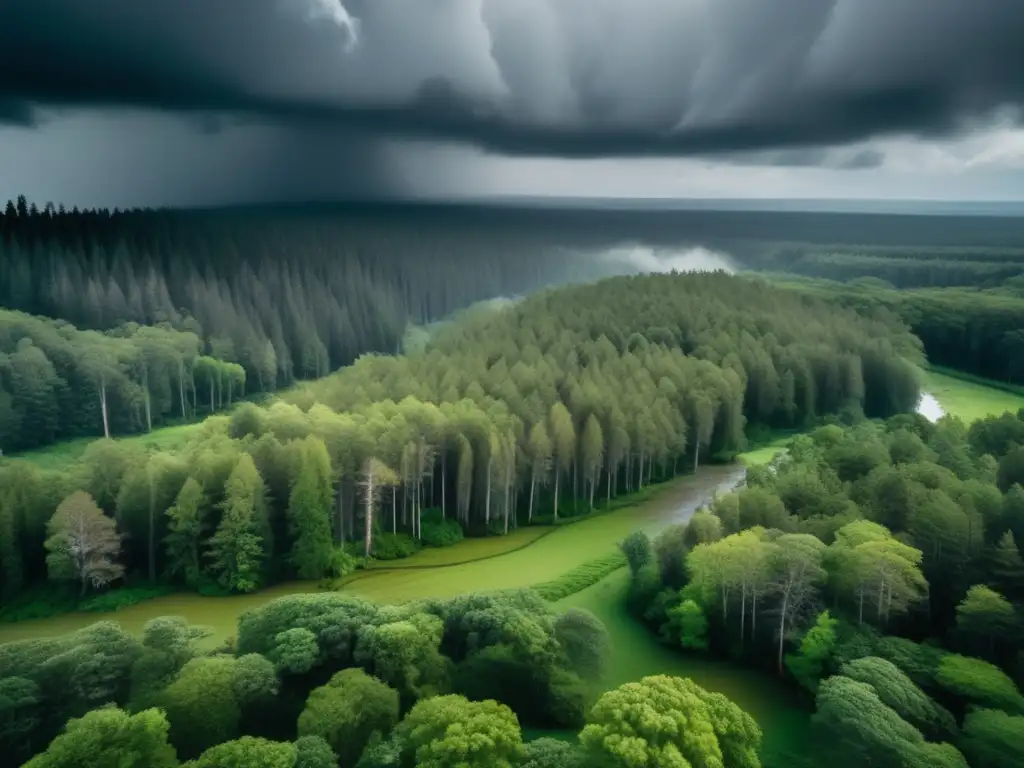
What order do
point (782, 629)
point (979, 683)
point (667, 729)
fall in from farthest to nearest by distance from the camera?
1. point (782, 629)
2. point (979, 683)
3. point (667, 729)

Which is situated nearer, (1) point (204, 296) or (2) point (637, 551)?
(2) point (637, 551)

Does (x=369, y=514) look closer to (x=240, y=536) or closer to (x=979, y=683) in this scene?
(x=240, y=536)

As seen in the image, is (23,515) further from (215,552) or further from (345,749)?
(345,749)

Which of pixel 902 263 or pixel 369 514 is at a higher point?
pixel 902 263

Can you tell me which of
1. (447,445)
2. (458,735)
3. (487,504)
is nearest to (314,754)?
(458,735)

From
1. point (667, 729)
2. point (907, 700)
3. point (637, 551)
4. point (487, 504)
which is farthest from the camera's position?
point (487, 504)

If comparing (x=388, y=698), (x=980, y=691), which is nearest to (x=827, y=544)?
(x=980, y=691)
